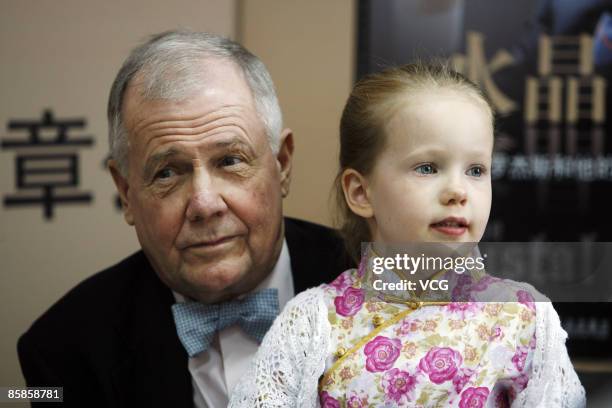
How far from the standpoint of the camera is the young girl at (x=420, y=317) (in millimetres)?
994

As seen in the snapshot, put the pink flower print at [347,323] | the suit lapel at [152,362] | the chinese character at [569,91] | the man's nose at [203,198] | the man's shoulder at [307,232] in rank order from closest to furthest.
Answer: the pink flower print at [347,323] < the man's nose at [203,198] < the suit lapel at [152,362] < the man's shoulder at [307,232] < the chinese character at [569,91]

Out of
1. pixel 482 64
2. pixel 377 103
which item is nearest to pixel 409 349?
Result: pixel 377 103

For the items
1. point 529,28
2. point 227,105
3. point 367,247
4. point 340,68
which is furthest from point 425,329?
point 529,28

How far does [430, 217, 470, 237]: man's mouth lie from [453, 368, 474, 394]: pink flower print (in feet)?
0.59

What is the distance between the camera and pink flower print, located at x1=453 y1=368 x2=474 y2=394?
992 millimetres

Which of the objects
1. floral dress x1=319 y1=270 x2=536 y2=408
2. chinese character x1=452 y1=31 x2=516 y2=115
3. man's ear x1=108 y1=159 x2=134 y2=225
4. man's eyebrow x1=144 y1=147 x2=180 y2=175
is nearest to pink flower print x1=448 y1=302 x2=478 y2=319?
floral dress x1=319 y1=270 x2=536 y2=408

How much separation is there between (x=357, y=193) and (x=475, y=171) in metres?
0.18

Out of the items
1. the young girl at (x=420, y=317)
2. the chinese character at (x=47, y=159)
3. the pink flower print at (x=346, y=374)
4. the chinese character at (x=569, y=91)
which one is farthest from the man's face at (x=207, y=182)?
the chinese character at (x=569, y=91)

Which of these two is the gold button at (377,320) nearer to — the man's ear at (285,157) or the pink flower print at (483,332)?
the pink flower print at (483,332)

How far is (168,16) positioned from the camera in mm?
2027

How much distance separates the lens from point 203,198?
1.21 metres

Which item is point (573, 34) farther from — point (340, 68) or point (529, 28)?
point (340, 68)

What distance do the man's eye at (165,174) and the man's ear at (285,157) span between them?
21cm

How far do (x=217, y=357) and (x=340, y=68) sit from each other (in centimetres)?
90
